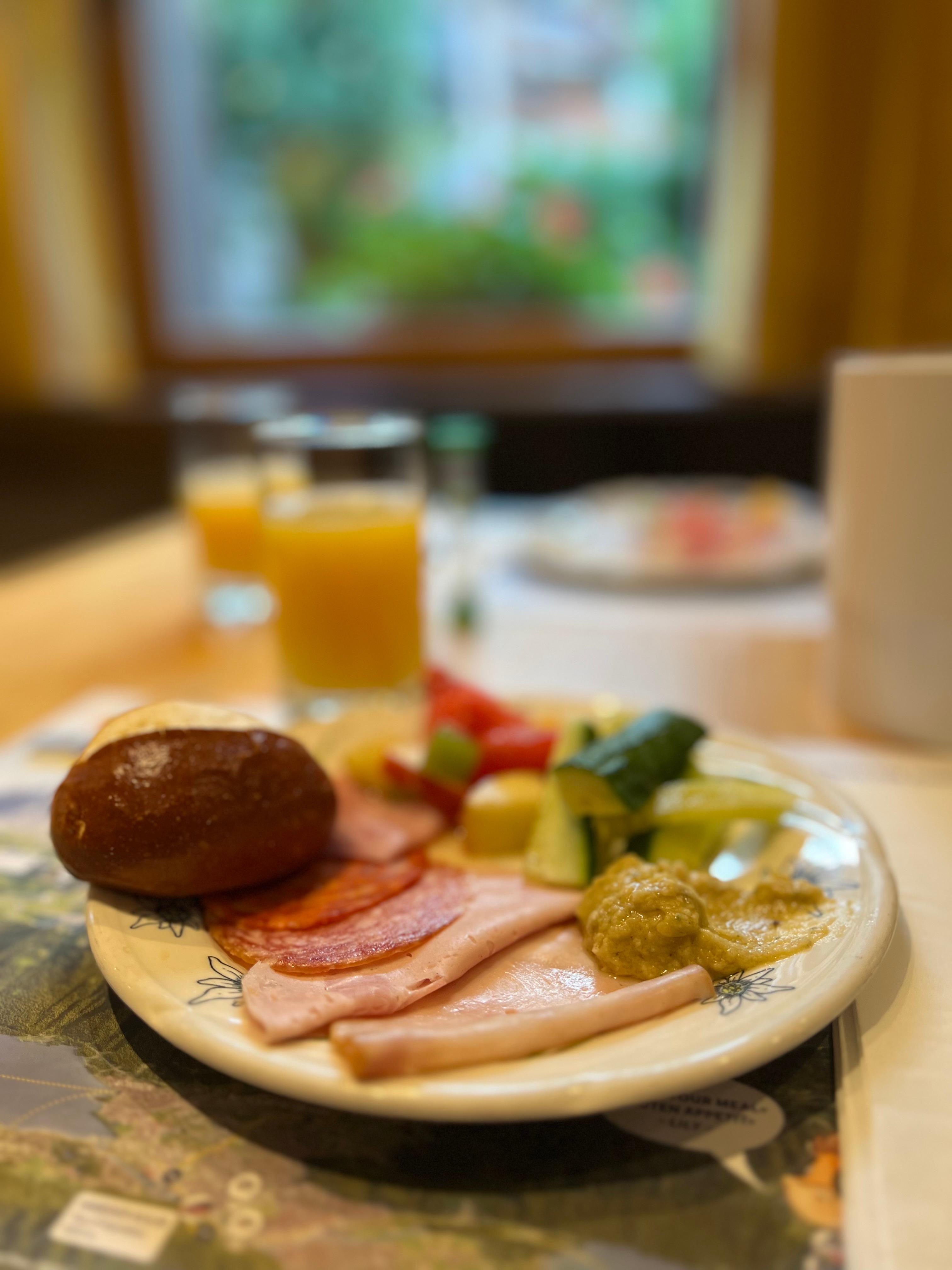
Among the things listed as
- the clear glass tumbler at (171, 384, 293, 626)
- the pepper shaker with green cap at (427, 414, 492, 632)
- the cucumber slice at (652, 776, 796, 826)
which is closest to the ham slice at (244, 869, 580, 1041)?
the cucumber slice at (652, 776, 796, 826)

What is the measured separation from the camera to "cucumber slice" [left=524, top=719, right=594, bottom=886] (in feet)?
2.46

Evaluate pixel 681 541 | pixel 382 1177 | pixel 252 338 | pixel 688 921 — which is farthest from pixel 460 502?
pixel 252 338

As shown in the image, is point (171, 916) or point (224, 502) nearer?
point (171, 916)

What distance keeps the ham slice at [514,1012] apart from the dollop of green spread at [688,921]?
0.02 m

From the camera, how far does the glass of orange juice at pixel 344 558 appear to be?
1.24 metres

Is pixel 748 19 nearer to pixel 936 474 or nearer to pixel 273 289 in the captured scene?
pixel 273 289

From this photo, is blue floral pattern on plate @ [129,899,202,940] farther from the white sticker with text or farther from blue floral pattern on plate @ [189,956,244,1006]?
the white sticker with text

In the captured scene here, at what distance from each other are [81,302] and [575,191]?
2266mm

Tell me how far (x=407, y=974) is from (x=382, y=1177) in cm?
12

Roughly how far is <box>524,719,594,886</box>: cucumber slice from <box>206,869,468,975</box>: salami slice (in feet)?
0.21

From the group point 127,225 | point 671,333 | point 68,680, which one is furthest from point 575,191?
point 68,680

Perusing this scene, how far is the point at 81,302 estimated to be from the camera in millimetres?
4387

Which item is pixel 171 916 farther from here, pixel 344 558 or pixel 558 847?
pixel 344 558

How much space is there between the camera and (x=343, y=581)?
125 centimetres
